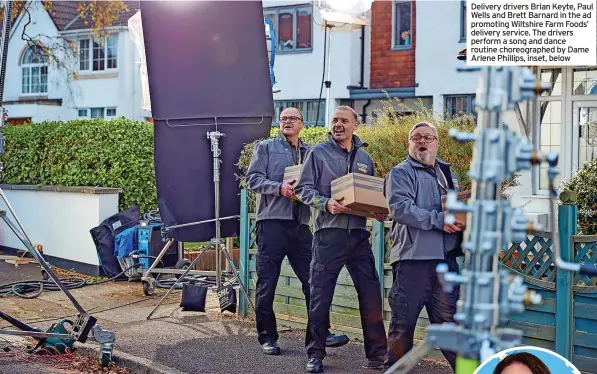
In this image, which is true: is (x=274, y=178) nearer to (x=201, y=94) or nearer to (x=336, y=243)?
(x=336, y=243)

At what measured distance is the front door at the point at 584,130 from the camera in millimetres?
16281

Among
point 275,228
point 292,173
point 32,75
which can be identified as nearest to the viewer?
point 292,173

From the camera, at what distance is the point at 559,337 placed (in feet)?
19.4

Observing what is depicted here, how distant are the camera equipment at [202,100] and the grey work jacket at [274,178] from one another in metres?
1.90

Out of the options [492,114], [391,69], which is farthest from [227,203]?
[391,69]

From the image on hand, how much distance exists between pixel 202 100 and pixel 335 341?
11.2ft

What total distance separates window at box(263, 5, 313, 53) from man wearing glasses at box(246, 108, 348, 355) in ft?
61.9

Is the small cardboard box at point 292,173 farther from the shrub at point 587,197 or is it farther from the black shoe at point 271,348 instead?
the shrub at point 587,197

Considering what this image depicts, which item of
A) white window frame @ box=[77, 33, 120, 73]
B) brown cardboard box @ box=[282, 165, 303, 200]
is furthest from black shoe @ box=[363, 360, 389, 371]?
white window frame @ box=[77, 33, 120, 73]

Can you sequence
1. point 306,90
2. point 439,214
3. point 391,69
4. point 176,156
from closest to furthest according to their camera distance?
point 439,214 → point 176,156 → point 391,69 → point 306,90

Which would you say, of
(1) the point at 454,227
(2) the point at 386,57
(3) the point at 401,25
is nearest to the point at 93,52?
(2) the point at 386,57

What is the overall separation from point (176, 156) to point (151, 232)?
2.02 m

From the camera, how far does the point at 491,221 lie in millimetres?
2053

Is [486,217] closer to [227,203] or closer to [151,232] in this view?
[227,203]
